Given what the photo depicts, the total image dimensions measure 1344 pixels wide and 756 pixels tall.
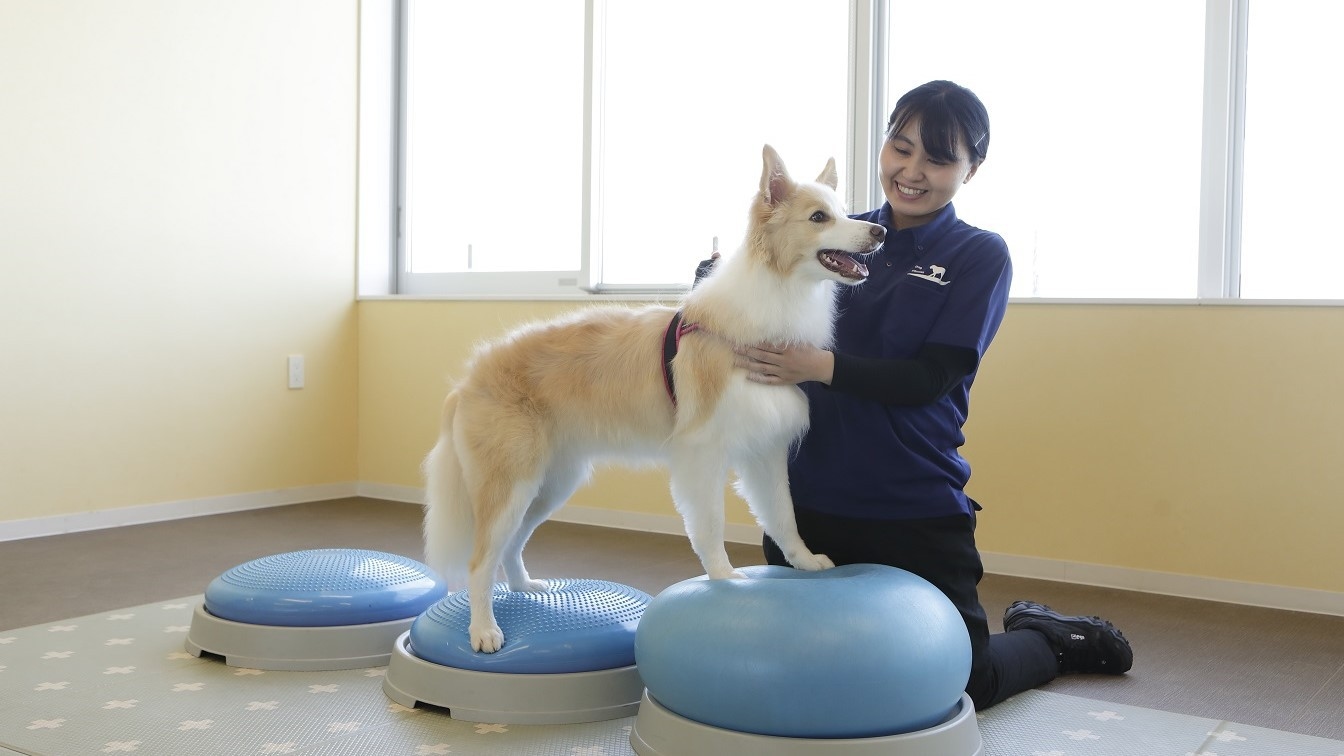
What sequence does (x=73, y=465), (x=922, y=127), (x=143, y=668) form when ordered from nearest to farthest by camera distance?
(x=922, y=127)
(x=143, y=668)
(x=73, y=465)

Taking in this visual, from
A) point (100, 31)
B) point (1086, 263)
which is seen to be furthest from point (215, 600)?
point (1086, 263)

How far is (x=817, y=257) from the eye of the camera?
203 cm

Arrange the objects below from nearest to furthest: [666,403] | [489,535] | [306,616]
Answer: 1. [666,403]
2. [489,535]
3. [306,616]

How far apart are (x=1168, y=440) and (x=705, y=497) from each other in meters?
1.99

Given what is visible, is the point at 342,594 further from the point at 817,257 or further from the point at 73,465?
the point at 73,465

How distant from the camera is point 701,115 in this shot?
15.1 ft

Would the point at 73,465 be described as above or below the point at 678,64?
below

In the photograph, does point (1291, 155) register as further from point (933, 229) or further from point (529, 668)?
point (529, 668)

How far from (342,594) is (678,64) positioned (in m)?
2.89

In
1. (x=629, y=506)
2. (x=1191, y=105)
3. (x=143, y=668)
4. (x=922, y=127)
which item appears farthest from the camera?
(x=629, y=506)

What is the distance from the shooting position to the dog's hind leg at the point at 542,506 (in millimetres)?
2410

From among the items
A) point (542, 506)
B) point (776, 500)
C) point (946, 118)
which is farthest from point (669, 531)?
point (946, 118)

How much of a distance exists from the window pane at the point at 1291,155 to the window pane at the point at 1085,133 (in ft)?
0.54

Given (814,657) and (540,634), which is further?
(540,634)
